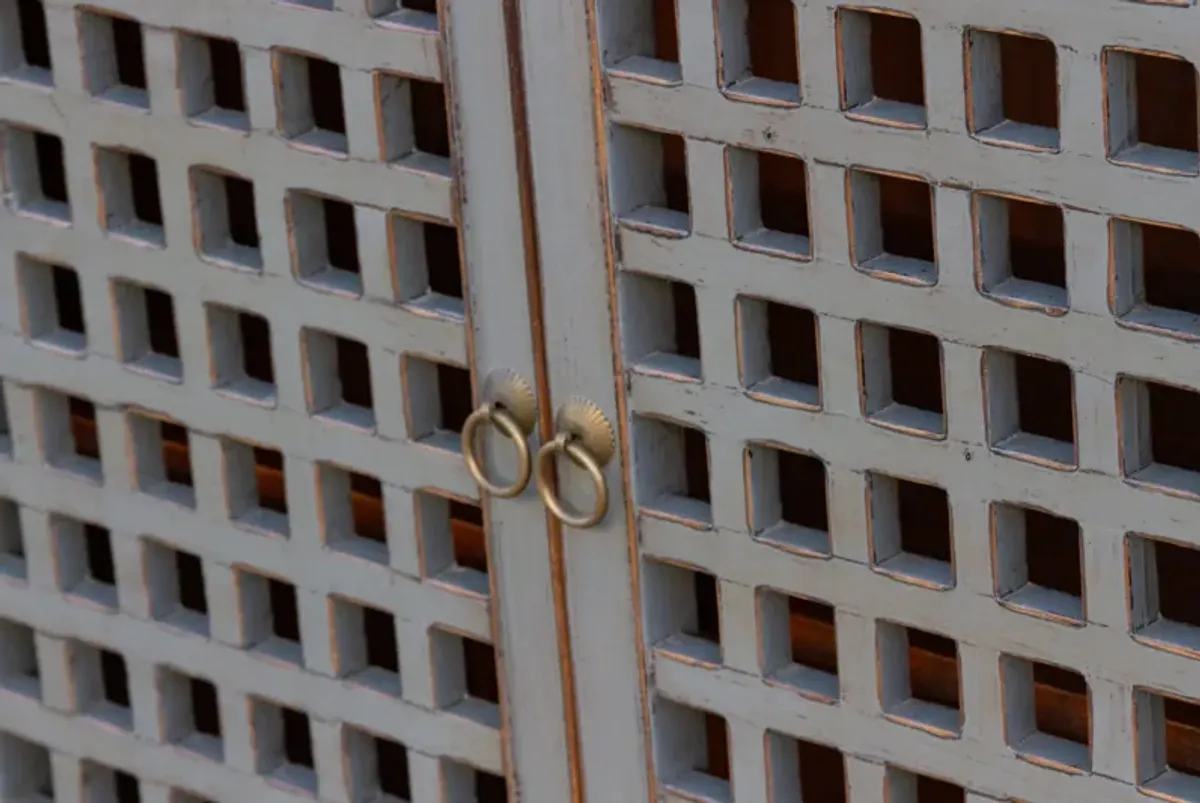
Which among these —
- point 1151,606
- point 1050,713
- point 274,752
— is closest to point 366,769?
point 274,752

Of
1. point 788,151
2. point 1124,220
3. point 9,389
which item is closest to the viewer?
point 1124,220

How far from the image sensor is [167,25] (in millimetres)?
1553

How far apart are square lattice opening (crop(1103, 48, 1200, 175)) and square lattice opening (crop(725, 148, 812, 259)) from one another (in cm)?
19

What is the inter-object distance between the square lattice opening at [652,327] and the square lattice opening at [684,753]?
223mm

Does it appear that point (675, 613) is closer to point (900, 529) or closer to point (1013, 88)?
point (900, 529)

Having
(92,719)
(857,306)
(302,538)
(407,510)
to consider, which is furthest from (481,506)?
(92,719)

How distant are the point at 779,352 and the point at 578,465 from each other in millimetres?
142

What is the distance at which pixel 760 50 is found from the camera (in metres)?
1.42

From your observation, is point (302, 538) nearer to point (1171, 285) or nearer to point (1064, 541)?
point (1064, 541)

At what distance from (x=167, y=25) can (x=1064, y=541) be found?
2.15ft

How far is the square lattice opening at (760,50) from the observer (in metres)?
1.33

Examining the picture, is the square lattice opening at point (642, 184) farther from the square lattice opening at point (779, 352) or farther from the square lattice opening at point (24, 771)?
the square lattice opening at point (24, 771)

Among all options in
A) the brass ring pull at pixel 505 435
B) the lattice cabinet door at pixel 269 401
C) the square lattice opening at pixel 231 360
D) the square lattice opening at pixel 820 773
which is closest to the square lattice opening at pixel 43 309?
the lattice cabinet door at pixel 269 401

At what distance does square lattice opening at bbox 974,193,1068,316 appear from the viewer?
1.27m
